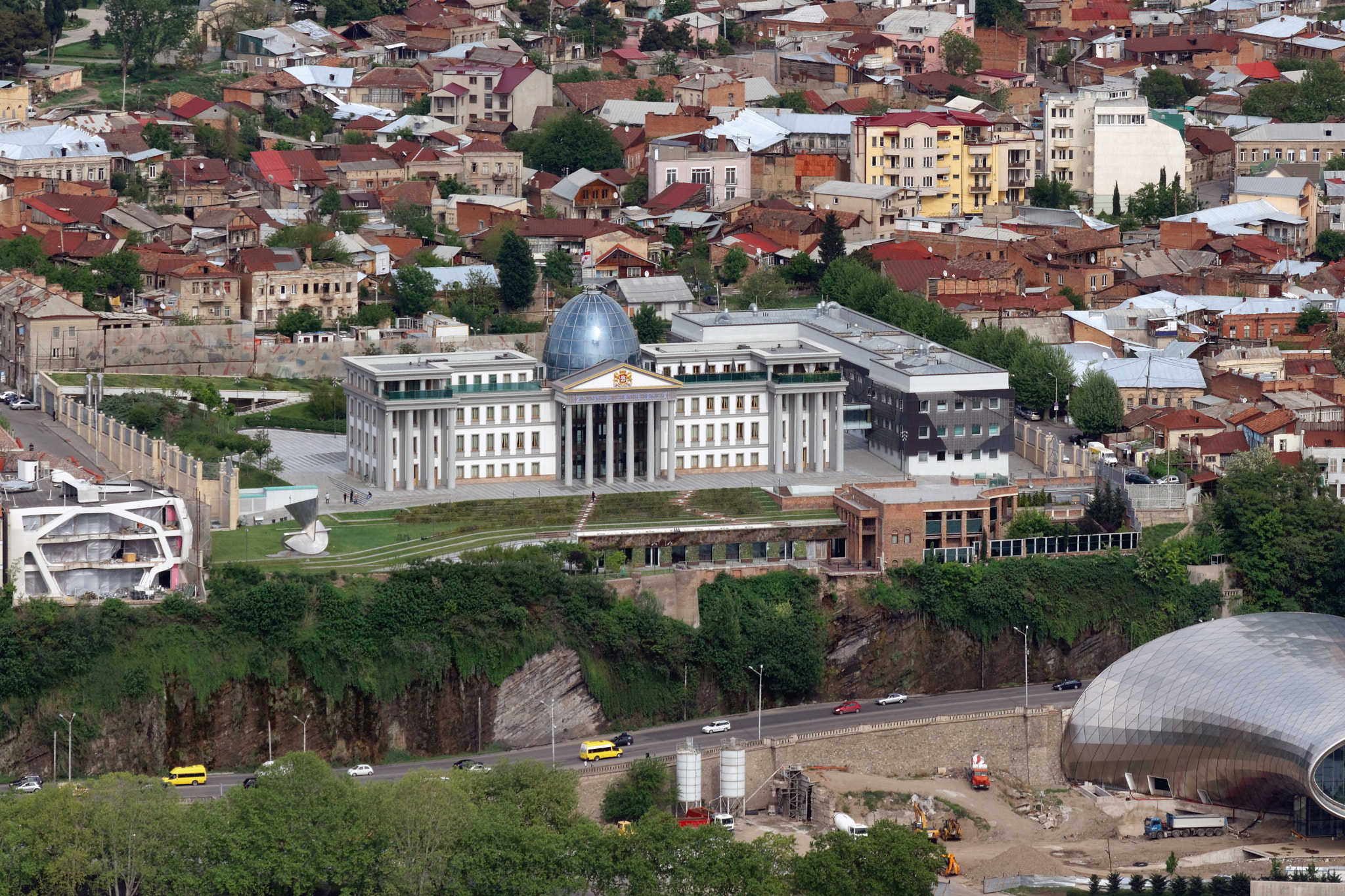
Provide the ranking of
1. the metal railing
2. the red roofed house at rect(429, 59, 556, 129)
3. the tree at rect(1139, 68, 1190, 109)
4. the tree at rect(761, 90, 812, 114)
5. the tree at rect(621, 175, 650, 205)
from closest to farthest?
the metal railing, the tree at rect(621, 175, 650, 205), the red roofed house at rect(429, 59, 556, 129), the tree at rect(761, 90, 812, 114), the tree at rect(1139, 68, 1190, 109)

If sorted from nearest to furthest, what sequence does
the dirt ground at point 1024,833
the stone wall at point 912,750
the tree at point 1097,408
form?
the dirt ground at point 1024,833 < the stone wall at point 912,750 < the tree at point 1097,408

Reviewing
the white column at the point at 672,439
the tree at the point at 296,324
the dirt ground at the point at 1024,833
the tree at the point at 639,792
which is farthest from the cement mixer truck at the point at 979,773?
the tree at the point at 296,324

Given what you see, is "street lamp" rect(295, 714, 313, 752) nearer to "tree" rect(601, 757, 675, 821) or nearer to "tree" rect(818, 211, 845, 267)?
"tree" rect(601, 757, 675, 821)

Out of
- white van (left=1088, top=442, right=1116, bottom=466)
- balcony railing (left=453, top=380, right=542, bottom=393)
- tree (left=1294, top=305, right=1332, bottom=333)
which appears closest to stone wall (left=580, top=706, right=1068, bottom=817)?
white van (left=1088, top=442, right=1116, bottom=466)

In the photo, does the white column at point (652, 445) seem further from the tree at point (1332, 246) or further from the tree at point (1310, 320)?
the tree at point (1332, 246)

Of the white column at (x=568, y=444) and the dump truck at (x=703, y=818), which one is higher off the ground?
the white column at (x=568, y=444)

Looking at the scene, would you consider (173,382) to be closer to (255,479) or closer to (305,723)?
(255,479)

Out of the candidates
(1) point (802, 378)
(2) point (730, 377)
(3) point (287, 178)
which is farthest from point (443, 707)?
(3) point (287, 178)
